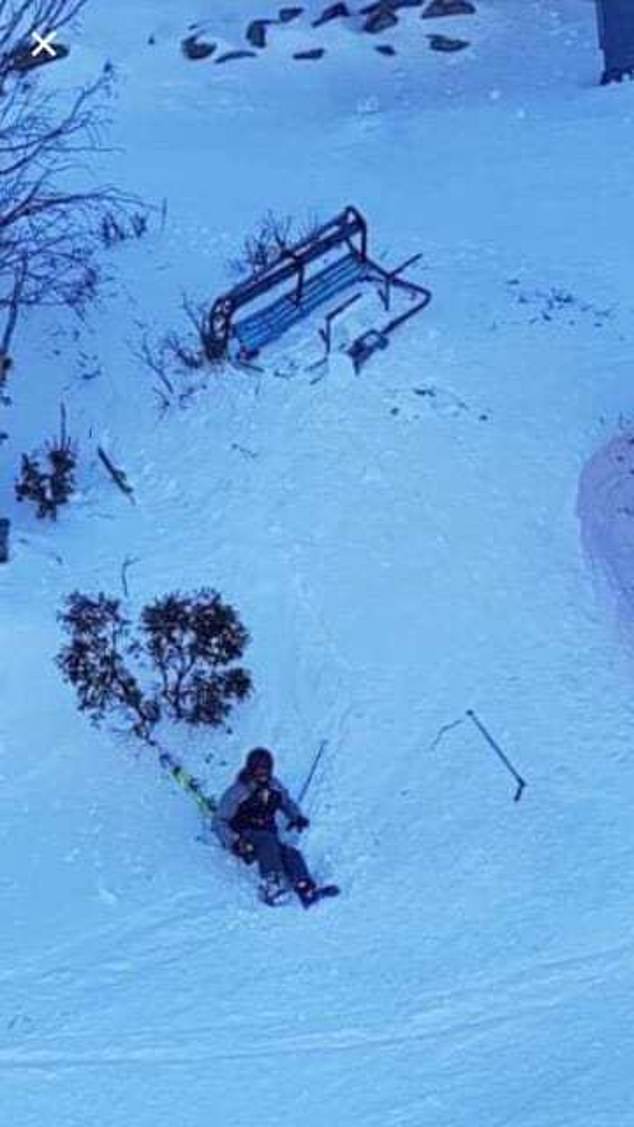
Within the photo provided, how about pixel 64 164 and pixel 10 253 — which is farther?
pixel 64 164

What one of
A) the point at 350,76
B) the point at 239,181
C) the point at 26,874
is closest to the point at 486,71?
the point at 350,76

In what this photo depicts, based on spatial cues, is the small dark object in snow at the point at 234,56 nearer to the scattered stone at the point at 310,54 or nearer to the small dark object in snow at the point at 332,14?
the scattered stone at the point at 310,54

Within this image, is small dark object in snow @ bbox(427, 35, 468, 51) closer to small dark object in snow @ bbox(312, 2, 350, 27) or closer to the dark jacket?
small dark object in snow @ bbox(312, 2, 350, 27)

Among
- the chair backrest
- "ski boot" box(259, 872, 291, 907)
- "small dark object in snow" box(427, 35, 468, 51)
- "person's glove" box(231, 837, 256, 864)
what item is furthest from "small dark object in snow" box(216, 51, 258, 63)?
"ski boot" box(259, 872, 291, 907)

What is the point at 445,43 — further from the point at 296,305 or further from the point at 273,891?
the point at 273,891

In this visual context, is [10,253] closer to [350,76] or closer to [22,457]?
[22,457]

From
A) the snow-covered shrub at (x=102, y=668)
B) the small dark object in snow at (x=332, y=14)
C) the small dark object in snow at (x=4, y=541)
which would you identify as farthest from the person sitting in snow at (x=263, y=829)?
the small dark object in snow at (x=332, y=14)
